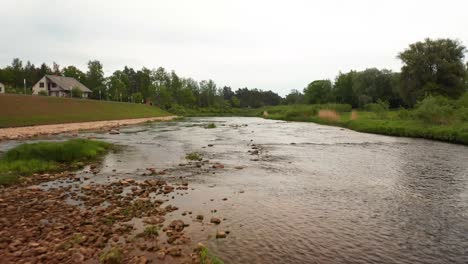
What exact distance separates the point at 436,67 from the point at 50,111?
69.2 metres

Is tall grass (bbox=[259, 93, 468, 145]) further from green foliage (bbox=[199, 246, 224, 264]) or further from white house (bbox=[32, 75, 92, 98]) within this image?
white house (bbox=[32, 75, 92, 98])

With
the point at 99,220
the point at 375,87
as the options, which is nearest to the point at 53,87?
the point at 375,87

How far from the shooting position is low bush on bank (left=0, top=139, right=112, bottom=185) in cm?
1794

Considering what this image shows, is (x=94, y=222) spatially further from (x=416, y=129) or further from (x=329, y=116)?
(x=329, y=116)

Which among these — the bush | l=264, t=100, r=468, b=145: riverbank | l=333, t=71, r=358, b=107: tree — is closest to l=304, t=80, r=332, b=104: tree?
l=333, t=71, r=358, b=107: tree

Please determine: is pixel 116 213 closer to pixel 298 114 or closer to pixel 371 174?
pixel 371 174

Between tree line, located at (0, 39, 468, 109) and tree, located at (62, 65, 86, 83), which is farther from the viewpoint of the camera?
tree, located at (62, 65, 86, 83)

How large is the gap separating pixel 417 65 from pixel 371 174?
50.9 metres

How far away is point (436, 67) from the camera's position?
60969 millimetres

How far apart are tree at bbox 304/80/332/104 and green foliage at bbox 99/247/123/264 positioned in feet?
425

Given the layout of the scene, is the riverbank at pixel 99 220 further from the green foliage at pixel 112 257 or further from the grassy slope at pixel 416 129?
the grassy slope at pixel 416 129

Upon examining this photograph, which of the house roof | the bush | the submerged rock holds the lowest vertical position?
the submerged rock

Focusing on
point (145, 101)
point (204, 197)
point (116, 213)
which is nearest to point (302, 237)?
point (204, 197)

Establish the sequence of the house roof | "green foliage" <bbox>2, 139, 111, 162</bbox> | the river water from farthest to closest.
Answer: the house roof < "green foliage" <bbox>2, 139, 111, 162</bbox> < the river water
